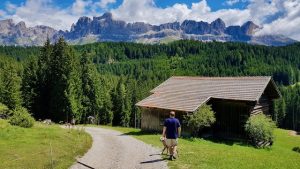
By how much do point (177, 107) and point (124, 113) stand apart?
5648 centimetres

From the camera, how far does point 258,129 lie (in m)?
39.2

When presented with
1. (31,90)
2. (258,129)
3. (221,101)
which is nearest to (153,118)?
(221,101)

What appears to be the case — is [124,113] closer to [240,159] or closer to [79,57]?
[79,57]

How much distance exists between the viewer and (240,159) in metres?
24.2

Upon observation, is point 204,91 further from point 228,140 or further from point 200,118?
point 228,140

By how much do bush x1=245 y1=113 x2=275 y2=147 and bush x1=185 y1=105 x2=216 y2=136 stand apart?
14.1 ft

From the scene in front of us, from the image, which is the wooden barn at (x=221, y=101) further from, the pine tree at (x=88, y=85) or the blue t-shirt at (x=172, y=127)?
the pine tree at (x=88, y=85)

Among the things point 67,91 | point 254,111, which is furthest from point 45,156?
point 67,91

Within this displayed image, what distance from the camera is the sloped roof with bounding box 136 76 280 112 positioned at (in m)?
40.6

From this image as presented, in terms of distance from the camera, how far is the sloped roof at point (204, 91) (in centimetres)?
4062

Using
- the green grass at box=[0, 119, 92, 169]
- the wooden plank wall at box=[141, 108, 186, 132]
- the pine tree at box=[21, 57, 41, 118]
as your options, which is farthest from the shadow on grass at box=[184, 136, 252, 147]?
the pine tree at box=[21, 57, 41, 118]

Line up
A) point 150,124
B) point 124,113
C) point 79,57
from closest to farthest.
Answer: point 150,124 → point 79,57 → point 124,113

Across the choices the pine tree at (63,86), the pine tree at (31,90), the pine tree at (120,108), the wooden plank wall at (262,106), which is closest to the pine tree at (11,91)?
the pine tree at (31,90)

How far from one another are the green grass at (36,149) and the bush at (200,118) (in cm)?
1326
